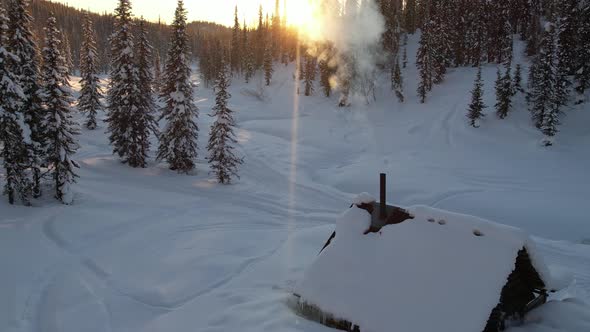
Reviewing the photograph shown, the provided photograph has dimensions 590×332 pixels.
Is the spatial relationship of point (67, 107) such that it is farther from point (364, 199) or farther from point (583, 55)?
point (583, 55)

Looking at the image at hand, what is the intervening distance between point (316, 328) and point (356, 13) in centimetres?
6638

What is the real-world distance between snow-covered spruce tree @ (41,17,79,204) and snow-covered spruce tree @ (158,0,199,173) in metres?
7.53

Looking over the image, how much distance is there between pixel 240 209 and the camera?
22.0 meters

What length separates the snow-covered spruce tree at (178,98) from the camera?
2753 centimetres

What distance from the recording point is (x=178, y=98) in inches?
1087

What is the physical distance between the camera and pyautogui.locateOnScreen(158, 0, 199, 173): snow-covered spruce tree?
90.3ft

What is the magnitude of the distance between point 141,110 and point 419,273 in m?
26.4

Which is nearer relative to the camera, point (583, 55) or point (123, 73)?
point (123, 73)

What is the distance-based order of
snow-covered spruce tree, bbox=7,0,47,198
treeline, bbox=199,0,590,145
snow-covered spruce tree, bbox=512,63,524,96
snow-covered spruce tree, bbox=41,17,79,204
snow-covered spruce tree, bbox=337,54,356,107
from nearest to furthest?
snow-covered spruce tree, bbox=41,17,79,204, snow-covered spruce tree, bbox=7,0,47,198, treeline, bbox=199,0,590,145, snow-covered spruce tree, bbox=512,63,524,96, snow-covered spruce tree, bbox=337,54,356,107

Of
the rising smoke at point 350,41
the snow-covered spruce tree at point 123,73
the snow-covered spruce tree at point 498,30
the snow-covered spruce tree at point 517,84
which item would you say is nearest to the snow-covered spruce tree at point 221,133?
the snow-covered spruce tree at point 123,73

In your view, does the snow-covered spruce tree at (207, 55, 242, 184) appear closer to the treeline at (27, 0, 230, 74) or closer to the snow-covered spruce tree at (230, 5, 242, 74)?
the snow-covered spruce tree at (230, 5, 242, 74)

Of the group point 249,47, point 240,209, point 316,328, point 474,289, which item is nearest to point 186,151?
point 240,209

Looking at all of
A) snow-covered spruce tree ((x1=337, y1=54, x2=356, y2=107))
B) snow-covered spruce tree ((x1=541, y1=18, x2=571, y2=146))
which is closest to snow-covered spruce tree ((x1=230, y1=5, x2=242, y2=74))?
snow-covered spruce tree ((x1=337, y1=54, x2=356, y2=107))

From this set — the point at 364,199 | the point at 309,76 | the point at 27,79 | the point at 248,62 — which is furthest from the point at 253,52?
the point at 364,199
